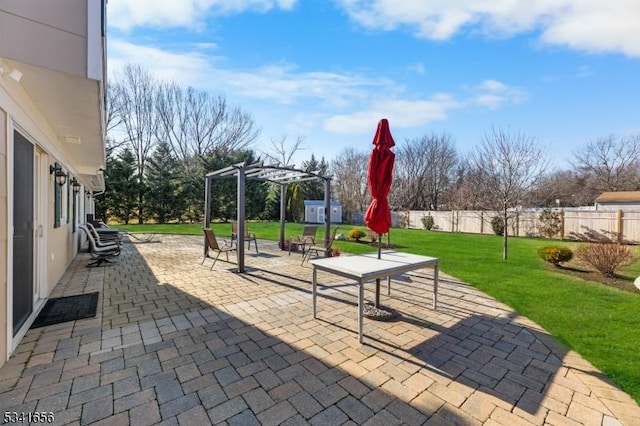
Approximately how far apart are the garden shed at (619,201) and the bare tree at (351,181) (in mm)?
17591

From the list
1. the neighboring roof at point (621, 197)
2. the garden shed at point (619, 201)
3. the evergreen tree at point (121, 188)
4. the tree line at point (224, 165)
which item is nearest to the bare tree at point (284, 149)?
the tree line at point (224, 165)

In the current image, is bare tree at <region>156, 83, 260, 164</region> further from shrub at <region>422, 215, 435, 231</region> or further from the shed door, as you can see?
the shed door

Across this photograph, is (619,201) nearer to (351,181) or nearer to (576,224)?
(576,224)

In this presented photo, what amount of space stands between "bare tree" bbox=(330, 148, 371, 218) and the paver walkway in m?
26.3

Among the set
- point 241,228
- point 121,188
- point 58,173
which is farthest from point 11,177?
point 121,188

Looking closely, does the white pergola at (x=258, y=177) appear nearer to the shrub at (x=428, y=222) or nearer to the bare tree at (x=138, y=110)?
the shrub at (x=428, y=222)

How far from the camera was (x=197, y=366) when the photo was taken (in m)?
2.56

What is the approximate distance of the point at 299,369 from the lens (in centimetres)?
251

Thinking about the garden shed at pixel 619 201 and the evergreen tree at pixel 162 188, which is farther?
the evergreen tree at pixel 162 188

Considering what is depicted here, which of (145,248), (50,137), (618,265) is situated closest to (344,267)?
(50,137)

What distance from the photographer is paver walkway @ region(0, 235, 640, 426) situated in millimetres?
1986

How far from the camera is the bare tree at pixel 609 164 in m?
24.6

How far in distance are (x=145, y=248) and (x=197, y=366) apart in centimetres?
866

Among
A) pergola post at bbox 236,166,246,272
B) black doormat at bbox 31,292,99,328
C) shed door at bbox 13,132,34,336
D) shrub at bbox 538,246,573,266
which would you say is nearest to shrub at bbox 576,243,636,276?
shrub at bbox 538,246,573,266
